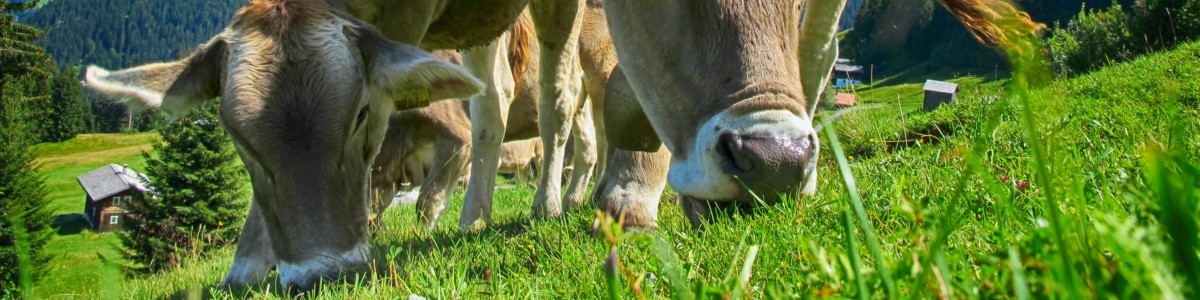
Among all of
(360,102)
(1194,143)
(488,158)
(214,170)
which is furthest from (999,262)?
(214,170)

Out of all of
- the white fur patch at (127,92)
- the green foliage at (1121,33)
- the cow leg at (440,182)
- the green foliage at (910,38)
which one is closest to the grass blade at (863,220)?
the white fur patch at (127,92)

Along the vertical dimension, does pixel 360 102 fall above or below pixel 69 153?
above

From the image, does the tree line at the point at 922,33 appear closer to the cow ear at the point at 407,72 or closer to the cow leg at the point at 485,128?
the cow leg at the point at 485,128

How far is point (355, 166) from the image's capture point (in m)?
4.20

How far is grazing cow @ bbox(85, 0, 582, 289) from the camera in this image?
151 inches

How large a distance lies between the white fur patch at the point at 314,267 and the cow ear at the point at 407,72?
855mm

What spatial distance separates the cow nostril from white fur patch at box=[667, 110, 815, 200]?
19mm

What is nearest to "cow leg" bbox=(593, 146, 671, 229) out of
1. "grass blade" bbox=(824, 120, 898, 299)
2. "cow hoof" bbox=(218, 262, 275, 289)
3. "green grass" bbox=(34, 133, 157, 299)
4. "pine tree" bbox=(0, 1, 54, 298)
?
"cow hoof" bbox=(218, 262, 275, 289)

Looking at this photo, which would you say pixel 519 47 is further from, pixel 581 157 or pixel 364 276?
pixel 364 276

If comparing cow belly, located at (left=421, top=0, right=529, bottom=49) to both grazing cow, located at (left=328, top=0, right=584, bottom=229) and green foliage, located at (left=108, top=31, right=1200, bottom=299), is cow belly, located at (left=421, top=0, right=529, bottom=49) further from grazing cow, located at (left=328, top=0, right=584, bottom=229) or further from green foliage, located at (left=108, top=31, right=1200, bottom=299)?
green foliage, located at (left=108, top=31, right=1200, bottom=299)

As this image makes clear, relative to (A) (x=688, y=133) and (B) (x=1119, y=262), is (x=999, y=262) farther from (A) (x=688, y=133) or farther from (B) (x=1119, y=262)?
(A) (x=688, y=133)

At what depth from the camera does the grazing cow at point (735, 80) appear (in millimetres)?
3174

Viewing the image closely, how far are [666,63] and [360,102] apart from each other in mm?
1418

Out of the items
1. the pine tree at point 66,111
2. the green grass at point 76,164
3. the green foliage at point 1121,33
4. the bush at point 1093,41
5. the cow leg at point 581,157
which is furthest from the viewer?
the pine tree at point 66,111
